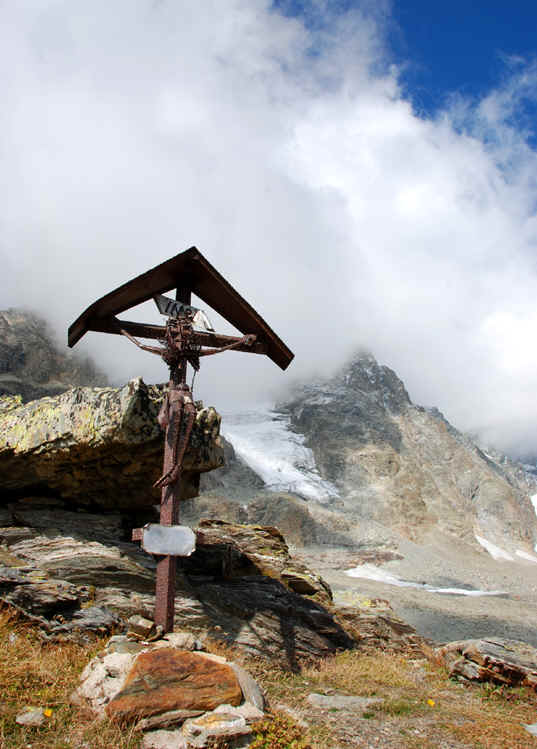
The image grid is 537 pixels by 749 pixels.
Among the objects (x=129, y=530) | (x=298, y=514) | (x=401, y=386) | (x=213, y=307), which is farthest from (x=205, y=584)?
(x=401, y=386)

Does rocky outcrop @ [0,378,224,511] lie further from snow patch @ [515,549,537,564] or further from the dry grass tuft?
snow patch @ [515,549,537,564]

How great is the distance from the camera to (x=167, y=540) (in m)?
6.58

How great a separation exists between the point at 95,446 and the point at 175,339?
3.72 meters

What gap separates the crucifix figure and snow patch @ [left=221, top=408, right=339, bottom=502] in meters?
80.5

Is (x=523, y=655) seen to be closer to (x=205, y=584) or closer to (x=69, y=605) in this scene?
(x=205, y=584)

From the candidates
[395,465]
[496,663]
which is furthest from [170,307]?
[395,465]

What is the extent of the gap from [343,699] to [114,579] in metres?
4.48

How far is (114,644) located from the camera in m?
5.89

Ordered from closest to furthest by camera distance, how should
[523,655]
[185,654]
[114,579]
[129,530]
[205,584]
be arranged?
[185,654], [114,579], [523,655], [205,584], [129,530]

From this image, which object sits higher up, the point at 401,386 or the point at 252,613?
the point at 401,386

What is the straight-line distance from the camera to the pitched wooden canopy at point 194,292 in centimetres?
775

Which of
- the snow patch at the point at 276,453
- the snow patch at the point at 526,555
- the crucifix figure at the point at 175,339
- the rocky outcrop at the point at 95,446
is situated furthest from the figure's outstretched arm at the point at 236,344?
the snow patch at the point at 526,555

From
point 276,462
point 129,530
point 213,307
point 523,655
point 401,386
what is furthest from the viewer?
point 401,386

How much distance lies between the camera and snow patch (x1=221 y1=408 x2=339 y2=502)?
9088 cm
